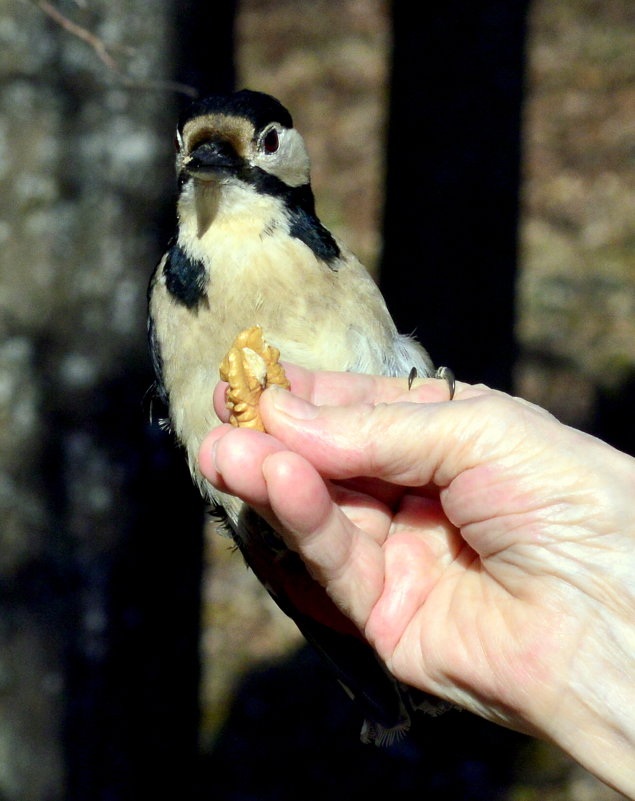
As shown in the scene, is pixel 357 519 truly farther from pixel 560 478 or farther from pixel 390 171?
pixel 390 171

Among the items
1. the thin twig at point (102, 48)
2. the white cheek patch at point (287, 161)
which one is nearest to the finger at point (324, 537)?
the white cheek patch at point (287, 161)

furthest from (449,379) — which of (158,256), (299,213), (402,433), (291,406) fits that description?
(158,256)

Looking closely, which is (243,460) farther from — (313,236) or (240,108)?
(240,108)

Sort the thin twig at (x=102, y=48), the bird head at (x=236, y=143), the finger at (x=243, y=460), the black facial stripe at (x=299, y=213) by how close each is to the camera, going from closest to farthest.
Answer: the finger at (x=243, y=460), the bird head at (x=236, y=143), the black facial stripe at (x=299, y=213), the thin twig at (x=102, y=48)

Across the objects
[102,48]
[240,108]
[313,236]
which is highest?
[102,48]

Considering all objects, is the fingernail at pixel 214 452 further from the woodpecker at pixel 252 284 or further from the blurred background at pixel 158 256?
the blurred background at pixel 158 256

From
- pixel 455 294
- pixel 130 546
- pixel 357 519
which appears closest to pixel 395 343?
pixel 357 519
